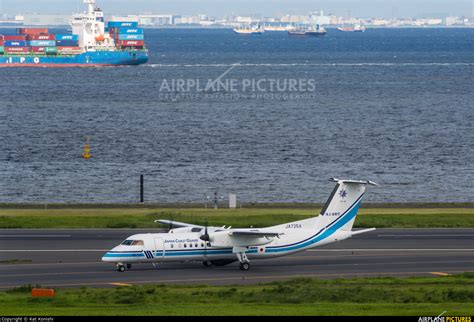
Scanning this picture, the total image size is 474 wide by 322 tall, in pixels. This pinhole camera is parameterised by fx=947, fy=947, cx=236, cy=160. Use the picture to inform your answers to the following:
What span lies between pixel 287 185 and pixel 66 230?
3510cm

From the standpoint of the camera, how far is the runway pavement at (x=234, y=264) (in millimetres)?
44875

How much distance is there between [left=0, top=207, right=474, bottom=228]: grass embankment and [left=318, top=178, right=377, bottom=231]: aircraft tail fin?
10.6 m

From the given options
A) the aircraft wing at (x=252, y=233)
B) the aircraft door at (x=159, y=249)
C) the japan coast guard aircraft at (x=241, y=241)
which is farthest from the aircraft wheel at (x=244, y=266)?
the aircraft door at (x=159, y=249)

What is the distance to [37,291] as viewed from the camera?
38.4 m

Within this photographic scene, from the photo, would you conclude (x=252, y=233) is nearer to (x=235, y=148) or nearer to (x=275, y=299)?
(x=275, y=299)

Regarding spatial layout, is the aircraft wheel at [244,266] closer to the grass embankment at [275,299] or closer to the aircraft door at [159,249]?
the aircraft door at [159,249]

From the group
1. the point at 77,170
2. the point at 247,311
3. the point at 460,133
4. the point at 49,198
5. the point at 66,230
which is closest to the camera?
the point at 247,311

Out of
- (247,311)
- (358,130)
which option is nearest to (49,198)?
(247,311)

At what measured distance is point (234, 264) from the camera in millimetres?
49156

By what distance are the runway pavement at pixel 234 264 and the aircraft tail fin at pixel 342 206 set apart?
2.07m

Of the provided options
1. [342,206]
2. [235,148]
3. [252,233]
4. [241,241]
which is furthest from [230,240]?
[235,148]

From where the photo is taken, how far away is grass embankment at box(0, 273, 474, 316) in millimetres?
33469

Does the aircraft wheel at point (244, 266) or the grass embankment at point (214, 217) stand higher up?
the aircraft wheel at point (244, 266)

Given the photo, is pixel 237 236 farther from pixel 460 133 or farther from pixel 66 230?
pixel 460 133
